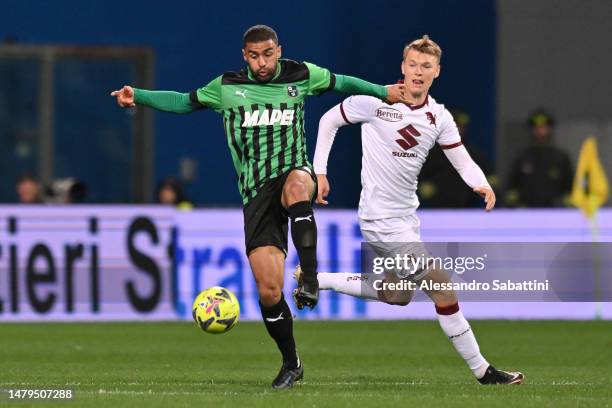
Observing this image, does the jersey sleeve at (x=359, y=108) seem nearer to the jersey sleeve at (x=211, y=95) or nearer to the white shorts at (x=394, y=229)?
the white shorts at (x=394, y=229)

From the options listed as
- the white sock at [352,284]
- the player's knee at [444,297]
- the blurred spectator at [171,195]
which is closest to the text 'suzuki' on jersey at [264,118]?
the white sock at [352,284]

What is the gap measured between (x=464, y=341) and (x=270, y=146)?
5.41ft

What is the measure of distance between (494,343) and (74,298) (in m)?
4.50

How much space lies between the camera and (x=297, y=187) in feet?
31.8

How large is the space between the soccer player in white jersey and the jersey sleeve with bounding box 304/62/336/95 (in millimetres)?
491

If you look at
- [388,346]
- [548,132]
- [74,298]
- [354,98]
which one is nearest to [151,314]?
[74,298]

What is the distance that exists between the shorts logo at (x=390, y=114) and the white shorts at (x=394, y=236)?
0.63 meters

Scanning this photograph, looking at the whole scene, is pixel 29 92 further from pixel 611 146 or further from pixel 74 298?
pixel 611 146

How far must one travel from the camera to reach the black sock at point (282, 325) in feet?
32.4

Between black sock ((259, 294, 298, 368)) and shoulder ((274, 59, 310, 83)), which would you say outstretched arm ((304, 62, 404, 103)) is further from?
black sock ((259, 294, 298, 368))

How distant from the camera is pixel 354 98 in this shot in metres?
10.6

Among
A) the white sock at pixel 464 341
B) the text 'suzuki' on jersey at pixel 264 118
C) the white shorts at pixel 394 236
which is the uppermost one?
the text 'suzuki' on jersey at pixel 264 118

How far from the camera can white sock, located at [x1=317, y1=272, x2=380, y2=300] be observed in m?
10.6

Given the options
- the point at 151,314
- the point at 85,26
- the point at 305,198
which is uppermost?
the point at 85,26
